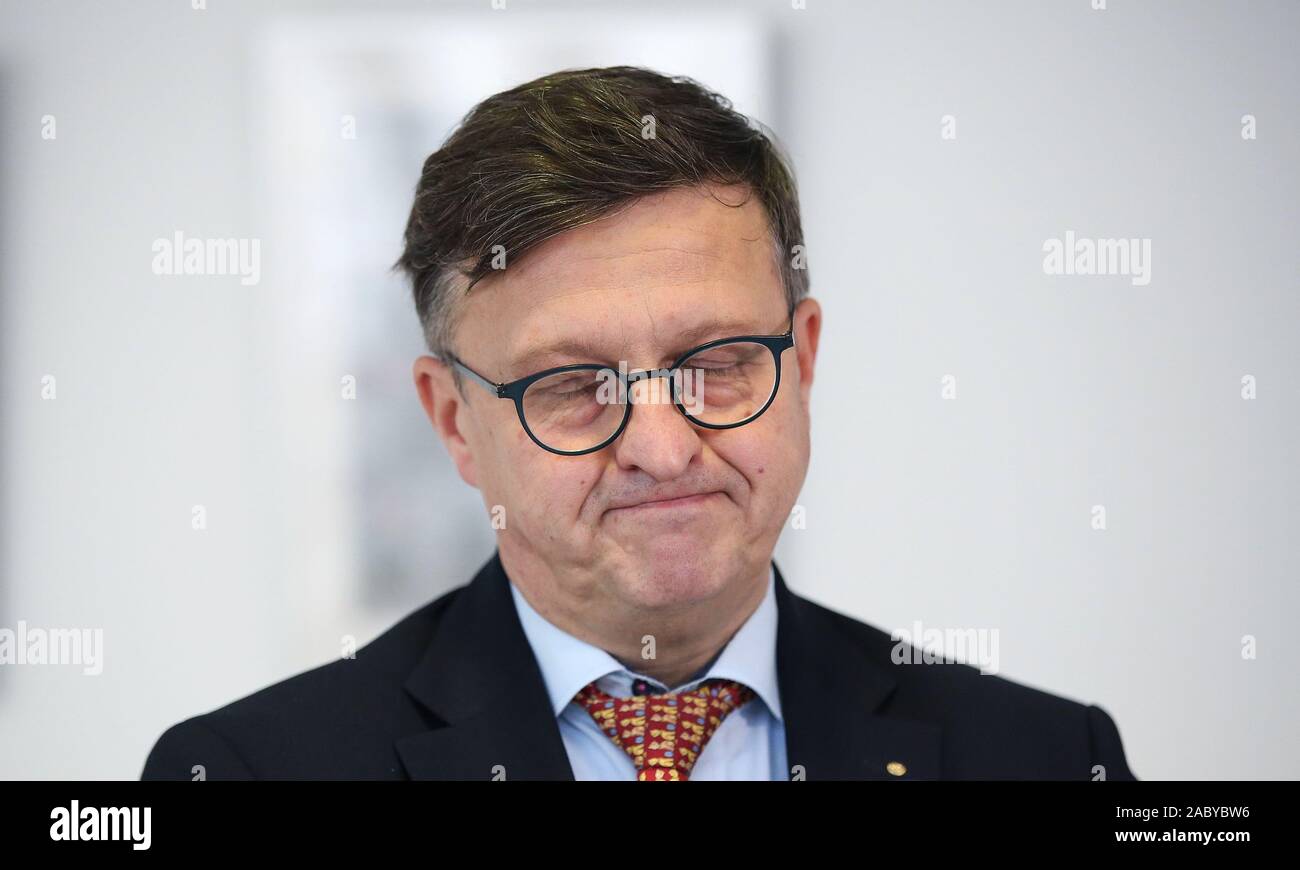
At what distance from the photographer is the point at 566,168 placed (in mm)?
1629

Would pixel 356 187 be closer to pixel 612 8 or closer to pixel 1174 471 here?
pixel 612 8

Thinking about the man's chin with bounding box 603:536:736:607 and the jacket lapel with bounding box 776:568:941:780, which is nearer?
the man's chin with bounding box 603:536:736:607

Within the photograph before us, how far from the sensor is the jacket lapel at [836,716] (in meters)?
1.75

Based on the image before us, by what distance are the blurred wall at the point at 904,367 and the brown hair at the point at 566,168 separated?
80 cm

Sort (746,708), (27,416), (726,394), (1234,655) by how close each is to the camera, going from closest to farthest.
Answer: (726,394) → (746,708) → (27,416) → (1234,655)

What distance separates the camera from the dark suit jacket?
1.71 meters

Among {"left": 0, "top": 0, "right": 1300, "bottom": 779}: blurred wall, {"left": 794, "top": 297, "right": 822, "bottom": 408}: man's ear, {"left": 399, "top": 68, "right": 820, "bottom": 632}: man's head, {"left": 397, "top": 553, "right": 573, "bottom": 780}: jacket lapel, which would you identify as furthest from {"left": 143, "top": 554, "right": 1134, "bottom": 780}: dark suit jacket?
{"left": 0, "top": 0, "right": 1300, "bottom": 779}: blurred wall

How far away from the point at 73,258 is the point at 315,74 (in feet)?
2.01

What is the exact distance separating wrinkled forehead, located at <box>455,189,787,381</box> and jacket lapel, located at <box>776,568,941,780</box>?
1.62 ft

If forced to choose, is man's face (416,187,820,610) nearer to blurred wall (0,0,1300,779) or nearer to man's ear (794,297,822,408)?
man's ear (794,297,822,408)

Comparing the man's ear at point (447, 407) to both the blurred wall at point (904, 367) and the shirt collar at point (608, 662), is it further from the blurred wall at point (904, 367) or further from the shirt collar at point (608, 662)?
the blurred wall at point (904, 367)

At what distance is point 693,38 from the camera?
259 centimetres

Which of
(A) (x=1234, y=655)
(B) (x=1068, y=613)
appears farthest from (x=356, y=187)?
(A) (x=1234, y=655)

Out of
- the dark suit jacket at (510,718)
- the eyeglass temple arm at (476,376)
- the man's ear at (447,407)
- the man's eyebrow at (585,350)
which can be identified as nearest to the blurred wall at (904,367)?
the dark suit jacket at (510,718)
